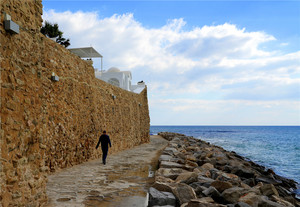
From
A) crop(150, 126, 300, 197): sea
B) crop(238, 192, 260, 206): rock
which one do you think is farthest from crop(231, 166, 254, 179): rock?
crop(238, 192, 260, 206): rock

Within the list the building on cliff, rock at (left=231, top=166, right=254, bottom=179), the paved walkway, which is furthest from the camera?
the building on cliff

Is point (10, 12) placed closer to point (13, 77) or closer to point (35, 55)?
point (35, 55)

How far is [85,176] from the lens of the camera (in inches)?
264

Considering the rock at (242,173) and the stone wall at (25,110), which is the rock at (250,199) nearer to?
the stone wall at (25,110)

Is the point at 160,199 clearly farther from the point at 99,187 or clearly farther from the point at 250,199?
the point at 250,199

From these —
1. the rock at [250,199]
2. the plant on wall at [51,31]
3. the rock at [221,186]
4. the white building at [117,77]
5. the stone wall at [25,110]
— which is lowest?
the rock at [250,199]

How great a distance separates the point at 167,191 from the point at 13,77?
371 centimetres

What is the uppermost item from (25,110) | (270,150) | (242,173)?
(25,110)

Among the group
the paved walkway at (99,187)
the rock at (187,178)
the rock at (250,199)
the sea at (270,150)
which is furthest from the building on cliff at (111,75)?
the sea at (270,150)

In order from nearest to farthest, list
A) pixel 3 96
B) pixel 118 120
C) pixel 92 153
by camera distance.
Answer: pixel 3 96 < pixel 92 153 < pixel 118 120

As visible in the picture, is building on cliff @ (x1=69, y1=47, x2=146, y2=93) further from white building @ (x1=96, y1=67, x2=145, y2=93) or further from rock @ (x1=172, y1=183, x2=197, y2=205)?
rock @ (x1=172, y1=183, x2=197, y2=205)

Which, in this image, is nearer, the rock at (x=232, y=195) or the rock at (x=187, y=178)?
the rock at (x=232, y=195)

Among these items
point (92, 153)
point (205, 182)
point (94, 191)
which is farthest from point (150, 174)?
point (92, 153)

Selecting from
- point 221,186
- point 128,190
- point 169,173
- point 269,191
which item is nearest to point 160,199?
point 128,190
